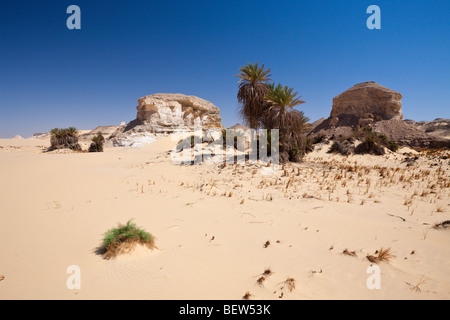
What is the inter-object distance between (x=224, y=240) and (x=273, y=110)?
10527mm

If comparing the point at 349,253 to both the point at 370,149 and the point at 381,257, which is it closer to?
the point at 381,257

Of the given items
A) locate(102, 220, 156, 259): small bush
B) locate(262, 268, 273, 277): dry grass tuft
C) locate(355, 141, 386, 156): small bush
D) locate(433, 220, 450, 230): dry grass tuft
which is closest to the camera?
locate(262, 268, 273, 277): dry grass tuft

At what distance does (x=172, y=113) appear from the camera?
1136 inches

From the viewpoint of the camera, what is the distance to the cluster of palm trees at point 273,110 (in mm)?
11891

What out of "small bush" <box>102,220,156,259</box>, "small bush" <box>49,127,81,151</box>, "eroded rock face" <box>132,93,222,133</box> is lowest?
"small bush" <box>102,220,156,259</box>

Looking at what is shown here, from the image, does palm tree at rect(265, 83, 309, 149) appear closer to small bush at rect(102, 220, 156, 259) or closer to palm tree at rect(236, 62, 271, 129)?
palm tree at rect(236, 62, 271, 129)

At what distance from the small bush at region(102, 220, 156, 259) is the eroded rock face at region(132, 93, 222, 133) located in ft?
82.7

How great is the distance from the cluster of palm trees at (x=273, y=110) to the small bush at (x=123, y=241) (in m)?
9.89

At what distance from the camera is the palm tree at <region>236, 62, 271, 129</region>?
13.7 metres

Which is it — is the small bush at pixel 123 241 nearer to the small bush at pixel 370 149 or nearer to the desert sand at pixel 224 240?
the desert sand at pixel 224 240

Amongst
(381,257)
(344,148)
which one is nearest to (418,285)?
(381,257)

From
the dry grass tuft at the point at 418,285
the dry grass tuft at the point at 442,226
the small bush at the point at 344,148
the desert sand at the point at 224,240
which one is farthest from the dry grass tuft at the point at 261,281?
the small bush at the point at 344,148

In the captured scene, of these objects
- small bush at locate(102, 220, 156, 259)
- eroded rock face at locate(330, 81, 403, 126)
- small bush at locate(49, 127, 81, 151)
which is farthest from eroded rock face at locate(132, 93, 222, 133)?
eroded rock face at locate(330, 81, 403, 126)
